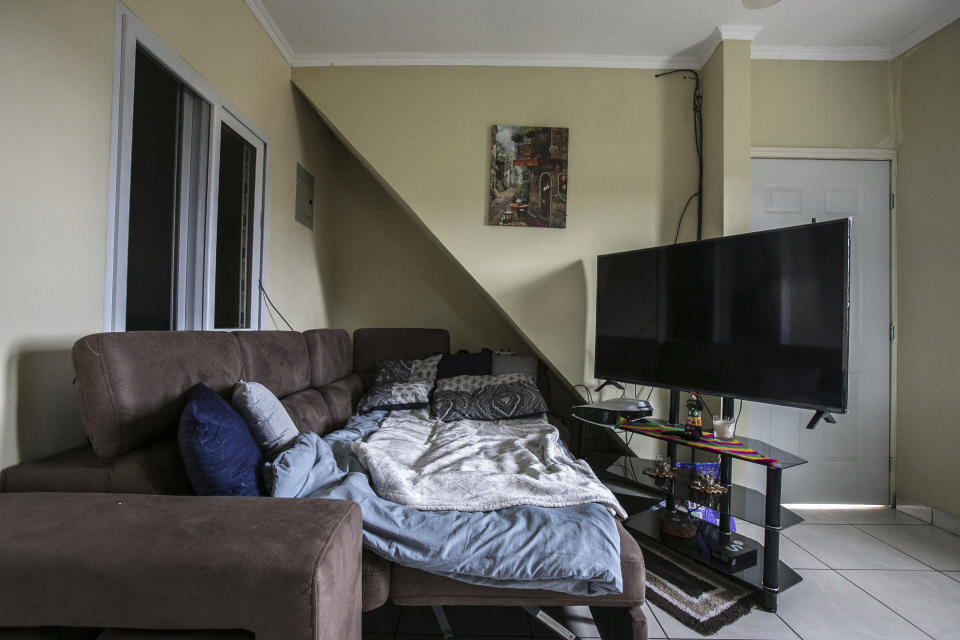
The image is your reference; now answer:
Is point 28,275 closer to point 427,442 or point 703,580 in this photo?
point 427,442

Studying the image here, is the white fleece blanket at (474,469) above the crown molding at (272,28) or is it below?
below

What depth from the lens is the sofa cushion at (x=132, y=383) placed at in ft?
3.42

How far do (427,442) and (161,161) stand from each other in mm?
1686

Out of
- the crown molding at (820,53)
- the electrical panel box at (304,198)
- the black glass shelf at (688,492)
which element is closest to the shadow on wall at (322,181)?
the electrical panel box at (304,198)

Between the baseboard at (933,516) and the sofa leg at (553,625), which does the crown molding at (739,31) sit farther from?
the sofa leg at (553,625)

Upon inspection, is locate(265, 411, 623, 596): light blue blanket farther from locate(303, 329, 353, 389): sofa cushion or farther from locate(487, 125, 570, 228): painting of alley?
locate(487, 125, 570, 228): painting of alley

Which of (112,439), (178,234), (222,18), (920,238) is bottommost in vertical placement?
(112,439)

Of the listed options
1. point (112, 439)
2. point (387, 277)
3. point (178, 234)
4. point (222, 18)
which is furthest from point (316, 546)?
point (387, 277)

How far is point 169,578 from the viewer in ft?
2.39

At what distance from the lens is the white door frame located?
8.27 feet

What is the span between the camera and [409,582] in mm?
1203

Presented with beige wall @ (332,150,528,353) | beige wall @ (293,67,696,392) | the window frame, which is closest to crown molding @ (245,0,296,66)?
beige wall @ (293,67,696,392)

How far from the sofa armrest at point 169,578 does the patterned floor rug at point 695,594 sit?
134cm

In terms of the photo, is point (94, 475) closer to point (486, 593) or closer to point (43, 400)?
point (43, 400)
